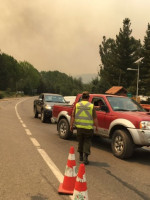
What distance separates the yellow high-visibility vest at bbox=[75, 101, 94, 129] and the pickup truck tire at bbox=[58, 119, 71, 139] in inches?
123

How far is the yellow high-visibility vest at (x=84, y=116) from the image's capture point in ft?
22.3

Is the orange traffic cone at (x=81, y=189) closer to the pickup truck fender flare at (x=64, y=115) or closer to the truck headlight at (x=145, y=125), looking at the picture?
the truck headlight at (x=145, y=125)

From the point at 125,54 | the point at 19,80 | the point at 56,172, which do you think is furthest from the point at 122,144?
the point at 19,80

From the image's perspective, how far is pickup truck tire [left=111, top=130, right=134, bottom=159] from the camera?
724cm

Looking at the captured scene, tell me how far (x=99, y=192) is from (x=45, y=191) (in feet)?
2.90

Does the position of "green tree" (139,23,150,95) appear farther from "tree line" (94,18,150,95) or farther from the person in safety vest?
the person in safety vest

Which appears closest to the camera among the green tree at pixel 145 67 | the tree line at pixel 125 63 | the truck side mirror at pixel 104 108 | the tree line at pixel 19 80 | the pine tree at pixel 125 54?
the truck side mirror at pixel 104 108

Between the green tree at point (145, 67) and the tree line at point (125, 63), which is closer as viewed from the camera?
the green tree at point (145, 67)

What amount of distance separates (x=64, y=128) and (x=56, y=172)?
179 inches

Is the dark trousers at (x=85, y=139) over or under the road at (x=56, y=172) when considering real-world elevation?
over

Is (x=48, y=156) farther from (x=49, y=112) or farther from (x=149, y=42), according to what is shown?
(x=149, y=42)

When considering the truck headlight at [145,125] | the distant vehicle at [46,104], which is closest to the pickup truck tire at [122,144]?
the truck headlight at [145,125]

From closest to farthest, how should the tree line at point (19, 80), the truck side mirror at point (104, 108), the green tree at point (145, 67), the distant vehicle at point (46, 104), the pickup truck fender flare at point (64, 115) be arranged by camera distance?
the truck side mirror at point (104, 108)
the pickup truck fender flare at point (64, 115)
the distant vehicle at point (46, 104)
the green tree at point (145, 67)
the tree line at point (19, 80)

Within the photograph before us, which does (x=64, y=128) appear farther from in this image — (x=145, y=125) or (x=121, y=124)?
(x=145, y=125)
